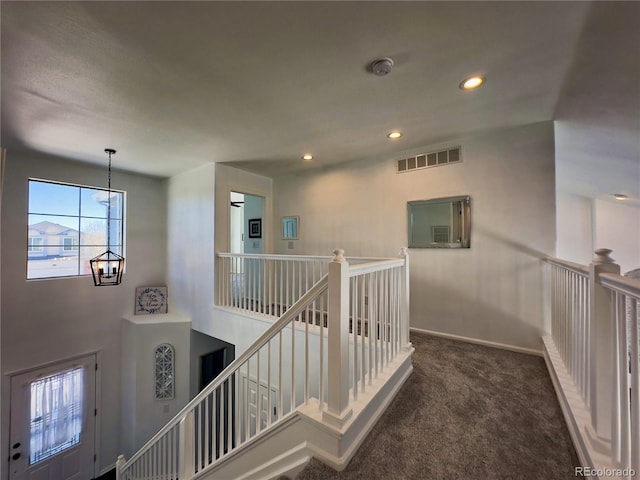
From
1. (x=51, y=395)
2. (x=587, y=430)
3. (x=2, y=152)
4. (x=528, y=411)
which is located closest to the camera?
A: (x=587, y=430)

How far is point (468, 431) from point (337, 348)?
110 cm

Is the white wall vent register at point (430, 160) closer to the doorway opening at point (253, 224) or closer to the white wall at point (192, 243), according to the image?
the doorway opening at point (253, 224)

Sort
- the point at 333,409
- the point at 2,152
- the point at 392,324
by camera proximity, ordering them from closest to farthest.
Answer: the point at 333,409
the point at 392,324
the point at 2,152

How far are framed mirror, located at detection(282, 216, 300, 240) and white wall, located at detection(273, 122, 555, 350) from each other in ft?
3.88

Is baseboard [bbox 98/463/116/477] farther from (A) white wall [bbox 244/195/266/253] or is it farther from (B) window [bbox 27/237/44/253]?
(A) white wall [bbox 244/195/266/253]

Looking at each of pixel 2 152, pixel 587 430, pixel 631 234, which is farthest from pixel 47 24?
pixel 631 234

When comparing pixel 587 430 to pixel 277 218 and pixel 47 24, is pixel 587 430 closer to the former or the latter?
pixel 47 24

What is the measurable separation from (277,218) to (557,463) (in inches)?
178

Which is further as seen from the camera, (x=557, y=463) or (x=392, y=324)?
(x=392, y=324)

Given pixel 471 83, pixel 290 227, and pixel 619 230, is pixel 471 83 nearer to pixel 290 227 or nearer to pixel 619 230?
pixel 290 227

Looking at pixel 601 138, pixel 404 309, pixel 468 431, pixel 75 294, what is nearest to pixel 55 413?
pixel 75 294

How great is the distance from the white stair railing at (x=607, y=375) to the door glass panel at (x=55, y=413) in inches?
239

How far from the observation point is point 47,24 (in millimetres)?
1479

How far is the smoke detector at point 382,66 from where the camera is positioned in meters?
1.77
